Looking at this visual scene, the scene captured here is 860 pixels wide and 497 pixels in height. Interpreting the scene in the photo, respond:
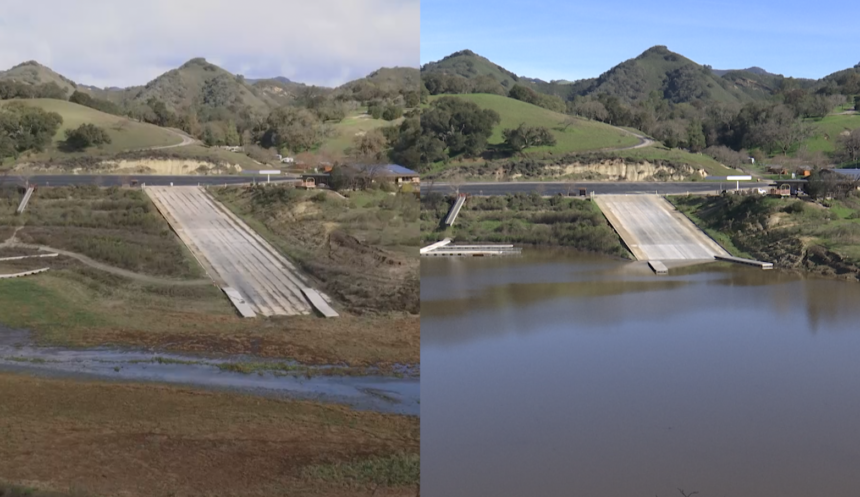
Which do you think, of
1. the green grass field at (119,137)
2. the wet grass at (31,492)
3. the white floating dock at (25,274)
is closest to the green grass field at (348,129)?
the green grass field at (119,137)

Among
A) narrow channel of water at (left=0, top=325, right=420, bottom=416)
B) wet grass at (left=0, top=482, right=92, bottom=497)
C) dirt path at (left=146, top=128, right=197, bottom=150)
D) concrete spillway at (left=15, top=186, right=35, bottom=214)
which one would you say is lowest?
wet grass at (left=0, top=482, right=92, bottom=497)

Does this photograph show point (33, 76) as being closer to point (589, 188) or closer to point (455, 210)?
point (455, 210)

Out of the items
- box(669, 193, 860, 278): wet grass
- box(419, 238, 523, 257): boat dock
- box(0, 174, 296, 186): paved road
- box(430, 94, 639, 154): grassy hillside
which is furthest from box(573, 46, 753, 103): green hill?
box(0, 174, 296, 186): paved road

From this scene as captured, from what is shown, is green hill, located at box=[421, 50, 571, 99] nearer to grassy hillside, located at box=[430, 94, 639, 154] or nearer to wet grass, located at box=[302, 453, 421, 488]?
grassy hillside, located at box=[430, 94, 639, 154]

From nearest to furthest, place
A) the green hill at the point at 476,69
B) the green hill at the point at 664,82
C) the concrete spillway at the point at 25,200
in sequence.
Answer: the concrete spillway at the point at 25,200 → the green hill at the point at 476,69 → the green hill at the point at 664,82

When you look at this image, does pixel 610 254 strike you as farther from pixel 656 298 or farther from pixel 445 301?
pixel 445 301

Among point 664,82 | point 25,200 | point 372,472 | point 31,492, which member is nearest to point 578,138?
point 25,200

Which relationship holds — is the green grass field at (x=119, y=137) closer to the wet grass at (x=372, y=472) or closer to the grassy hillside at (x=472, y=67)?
the wet grass at (x=372, y=472)
